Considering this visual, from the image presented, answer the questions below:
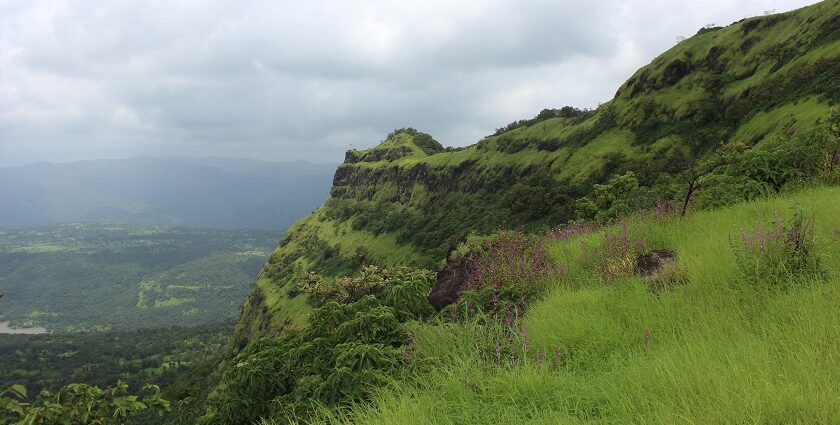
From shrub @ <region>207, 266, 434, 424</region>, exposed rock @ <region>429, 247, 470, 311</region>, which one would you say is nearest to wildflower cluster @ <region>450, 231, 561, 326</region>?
exposed rock @ <region>429, 247, 470, 311</region>

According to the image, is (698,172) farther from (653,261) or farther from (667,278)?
(667,278)

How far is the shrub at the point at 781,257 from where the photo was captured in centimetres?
621

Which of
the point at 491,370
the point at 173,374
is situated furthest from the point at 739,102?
the point at 173,374

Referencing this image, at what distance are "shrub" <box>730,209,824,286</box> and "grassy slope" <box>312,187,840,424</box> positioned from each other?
0.21 meters

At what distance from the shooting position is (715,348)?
4719 millimetres

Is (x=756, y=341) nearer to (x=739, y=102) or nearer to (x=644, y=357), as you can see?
(x=644, y=357)

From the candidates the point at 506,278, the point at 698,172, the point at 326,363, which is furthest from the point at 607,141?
the point at 326,363

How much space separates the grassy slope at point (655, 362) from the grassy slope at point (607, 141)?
47544 mm

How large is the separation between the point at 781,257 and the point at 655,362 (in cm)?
336

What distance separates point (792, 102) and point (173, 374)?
17025 centimetres

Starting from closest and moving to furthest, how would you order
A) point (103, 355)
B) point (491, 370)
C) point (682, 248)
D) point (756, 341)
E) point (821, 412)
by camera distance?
point (821, 412)
point (756, 341)
point (491, 370)
point (682, 248)
point (103, 355)

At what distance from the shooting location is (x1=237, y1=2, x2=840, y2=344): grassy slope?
6569 cm

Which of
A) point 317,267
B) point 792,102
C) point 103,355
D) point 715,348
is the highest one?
point 792,102

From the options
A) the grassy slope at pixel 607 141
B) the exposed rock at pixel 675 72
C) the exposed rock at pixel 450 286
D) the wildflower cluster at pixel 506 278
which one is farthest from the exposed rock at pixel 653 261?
the exposed rock at pixel 675 72
